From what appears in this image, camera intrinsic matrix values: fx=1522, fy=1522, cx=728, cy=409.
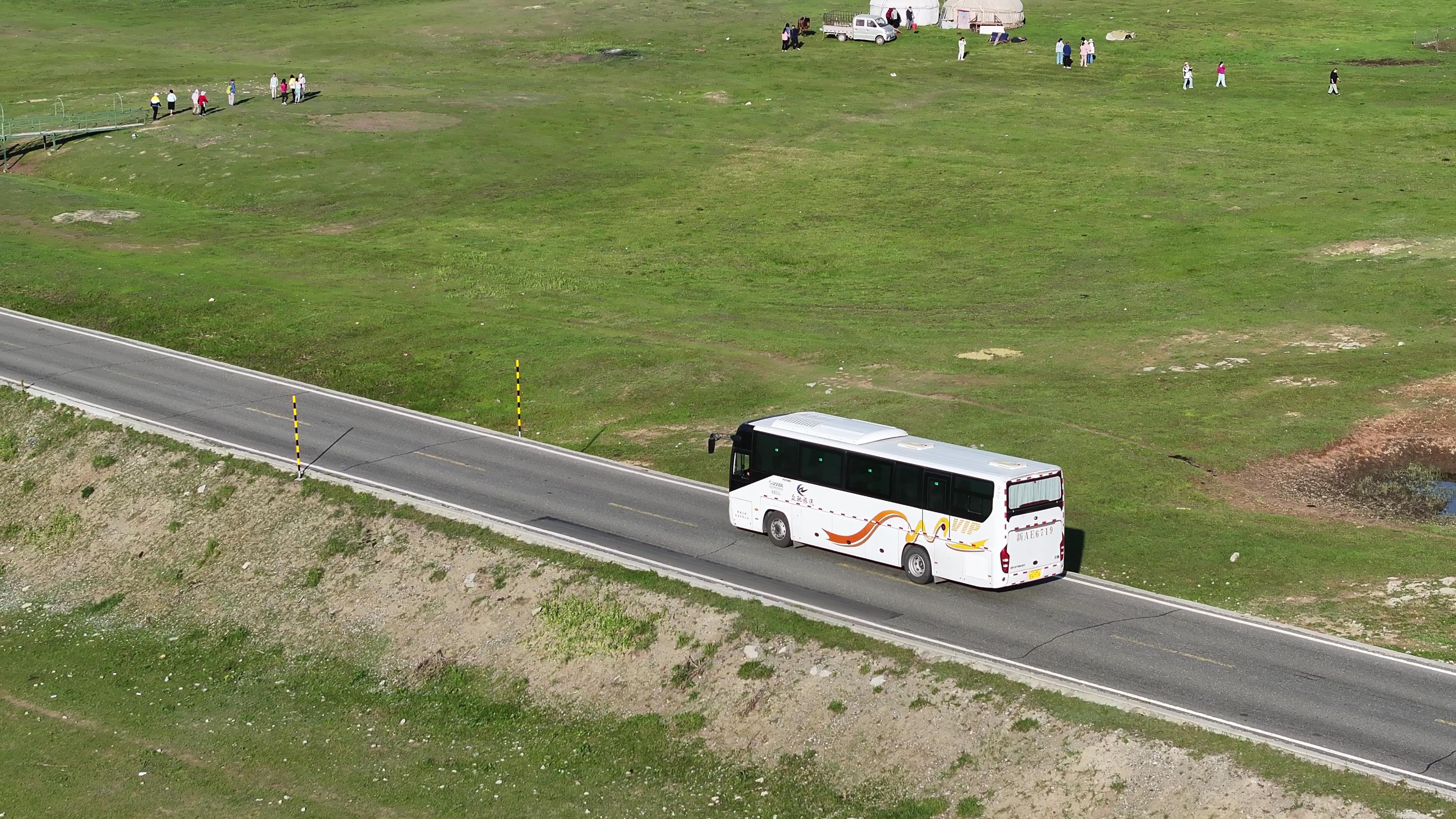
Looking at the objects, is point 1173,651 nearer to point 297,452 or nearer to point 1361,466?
point 1361,466

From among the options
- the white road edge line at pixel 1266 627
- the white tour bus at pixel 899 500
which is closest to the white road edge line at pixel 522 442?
the white road edge line at pixel 1266 627

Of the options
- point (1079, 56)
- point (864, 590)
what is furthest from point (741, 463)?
point (1079, 56)

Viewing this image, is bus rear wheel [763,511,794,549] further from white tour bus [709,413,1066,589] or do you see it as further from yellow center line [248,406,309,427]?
yellow center line [248,406,309,427]

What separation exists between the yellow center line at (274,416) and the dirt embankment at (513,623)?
186 inches

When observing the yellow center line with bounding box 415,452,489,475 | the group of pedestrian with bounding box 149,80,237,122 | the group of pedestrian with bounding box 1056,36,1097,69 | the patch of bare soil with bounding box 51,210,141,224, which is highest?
the group of pedestrian with bounding box 1056,36,1097,69

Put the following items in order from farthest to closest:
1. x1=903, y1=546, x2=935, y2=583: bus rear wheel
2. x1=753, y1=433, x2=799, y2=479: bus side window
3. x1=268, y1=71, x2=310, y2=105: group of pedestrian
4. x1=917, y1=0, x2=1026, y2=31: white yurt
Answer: x1=917, y1=0, x2=1026, y2=31: white yurt → x1=268, y1=71, x2=310, y2=105: group of pedestrian → x1=753, y1=433, x2=799, y2=479: bus side window → x1=903, y1=546, x2=935, y2=583: bus rear wheel

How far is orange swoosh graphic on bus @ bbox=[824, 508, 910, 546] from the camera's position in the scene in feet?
118

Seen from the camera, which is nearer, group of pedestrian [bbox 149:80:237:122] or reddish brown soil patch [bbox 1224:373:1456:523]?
reddish brown soil patch [bbox 1224:373:1456:523]

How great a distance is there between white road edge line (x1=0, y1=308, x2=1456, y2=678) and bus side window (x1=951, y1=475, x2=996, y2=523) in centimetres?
393

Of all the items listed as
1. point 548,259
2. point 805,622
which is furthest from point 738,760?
point 548,259

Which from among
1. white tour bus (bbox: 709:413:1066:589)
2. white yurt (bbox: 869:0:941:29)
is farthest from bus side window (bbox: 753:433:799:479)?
white yurt (bbox: 869:0:941:29)

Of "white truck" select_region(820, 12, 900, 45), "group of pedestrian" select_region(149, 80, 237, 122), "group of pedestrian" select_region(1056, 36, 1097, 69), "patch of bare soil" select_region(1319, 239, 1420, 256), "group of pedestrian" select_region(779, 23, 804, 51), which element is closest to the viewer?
"patch of bare soil" select_region(1319, 239, 1420, 256)

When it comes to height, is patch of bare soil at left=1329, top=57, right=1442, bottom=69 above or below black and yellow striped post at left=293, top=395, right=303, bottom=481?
above

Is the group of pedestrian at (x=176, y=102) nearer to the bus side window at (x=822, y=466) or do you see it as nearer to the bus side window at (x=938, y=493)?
the bus side window at (x=822, y=466)
